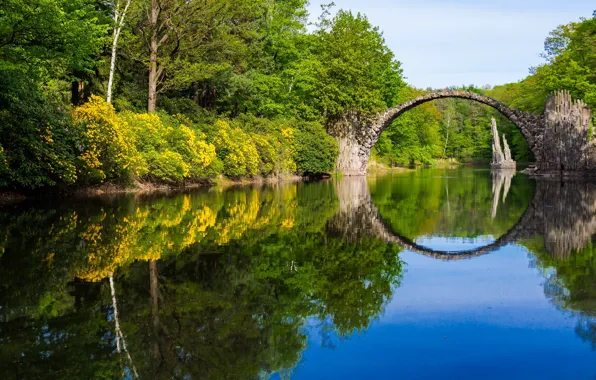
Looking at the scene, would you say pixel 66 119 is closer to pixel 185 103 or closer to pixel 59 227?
pixel 59 227

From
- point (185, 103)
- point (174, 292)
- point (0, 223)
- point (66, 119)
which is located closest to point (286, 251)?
point (174, 292)

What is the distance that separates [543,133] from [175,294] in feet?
112

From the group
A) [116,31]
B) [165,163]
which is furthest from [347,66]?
[165,163]

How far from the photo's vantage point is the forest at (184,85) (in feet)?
50.0

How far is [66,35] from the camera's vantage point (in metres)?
15.9

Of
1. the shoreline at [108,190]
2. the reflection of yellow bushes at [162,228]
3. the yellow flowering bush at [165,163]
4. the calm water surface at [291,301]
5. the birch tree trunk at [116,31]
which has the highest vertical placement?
the birch tree trunk at [116,31]

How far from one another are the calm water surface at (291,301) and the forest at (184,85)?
583 centimetres

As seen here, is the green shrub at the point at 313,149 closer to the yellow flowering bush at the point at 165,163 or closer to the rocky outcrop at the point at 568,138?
the rocky outcrop at the point at 568,138

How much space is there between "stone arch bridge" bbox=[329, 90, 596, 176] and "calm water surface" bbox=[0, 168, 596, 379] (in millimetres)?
23333

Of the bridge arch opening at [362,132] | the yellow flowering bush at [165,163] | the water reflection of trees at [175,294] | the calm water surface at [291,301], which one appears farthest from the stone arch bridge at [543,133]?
the water reflection of trees at [175,294]

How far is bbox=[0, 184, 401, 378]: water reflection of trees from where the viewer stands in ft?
12.6

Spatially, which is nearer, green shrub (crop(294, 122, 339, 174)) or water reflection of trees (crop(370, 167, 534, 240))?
water reflection of trees (crop(370, 167, 534, 240))

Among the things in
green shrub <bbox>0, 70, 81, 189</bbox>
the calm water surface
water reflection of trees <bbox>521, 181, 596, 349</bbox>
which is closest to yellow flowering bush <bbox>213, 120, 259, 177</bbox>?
green shrub <bbox>0, 70, 81, 189</bbox>

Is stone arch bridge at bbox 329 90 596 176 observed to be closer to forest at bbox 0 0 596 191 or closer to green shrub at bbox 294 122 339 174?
forest at bbox 0 0 596 191
